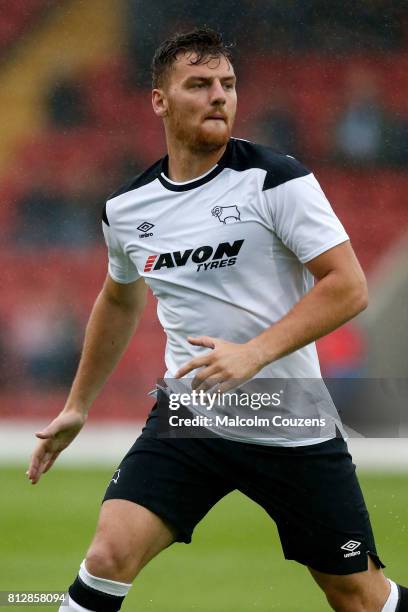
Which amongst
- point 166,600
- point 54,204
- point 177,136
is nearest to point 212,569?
point 166,600

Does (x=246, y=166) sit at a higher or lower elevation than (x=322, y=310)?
higher

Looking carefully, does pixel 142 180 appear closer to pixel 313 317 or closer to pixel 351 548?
pixel 313 317

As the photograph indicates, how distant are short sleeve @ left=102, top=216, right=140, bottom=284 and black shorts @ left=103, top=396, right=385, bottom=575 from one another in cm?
66

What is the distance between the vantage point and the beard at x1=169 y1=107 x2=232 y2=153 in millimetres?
3857

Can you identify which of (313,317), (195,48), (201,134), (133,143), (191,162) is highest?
(195,48)

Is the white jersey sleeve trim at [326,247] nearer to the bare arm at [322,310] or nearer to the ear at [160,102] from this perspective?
the bare arm at [322,310]

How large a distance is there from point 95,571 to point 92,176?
495 inches

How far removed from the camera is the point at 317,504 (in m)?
3.76

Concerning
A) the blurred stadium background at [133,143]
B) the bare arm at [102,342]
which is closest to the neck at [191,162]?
the bare arm at [102,342]

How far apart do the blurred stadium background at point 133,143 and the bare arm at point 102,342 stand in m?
8.54

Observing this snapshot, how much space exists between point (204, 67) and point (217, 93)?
11 centimetres

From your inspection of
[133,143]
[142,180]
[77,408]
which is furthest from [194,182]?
[133,143]

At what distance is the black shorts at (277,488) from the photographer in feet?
12.3

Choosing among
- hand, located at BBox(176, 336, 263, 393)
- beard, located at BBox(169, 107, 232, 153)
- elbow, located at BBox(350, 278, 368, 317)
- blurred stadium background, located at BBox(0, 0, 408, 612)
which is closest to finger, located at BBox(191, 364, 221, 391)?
hand, located at BBox(176, 336, 263, 393)
